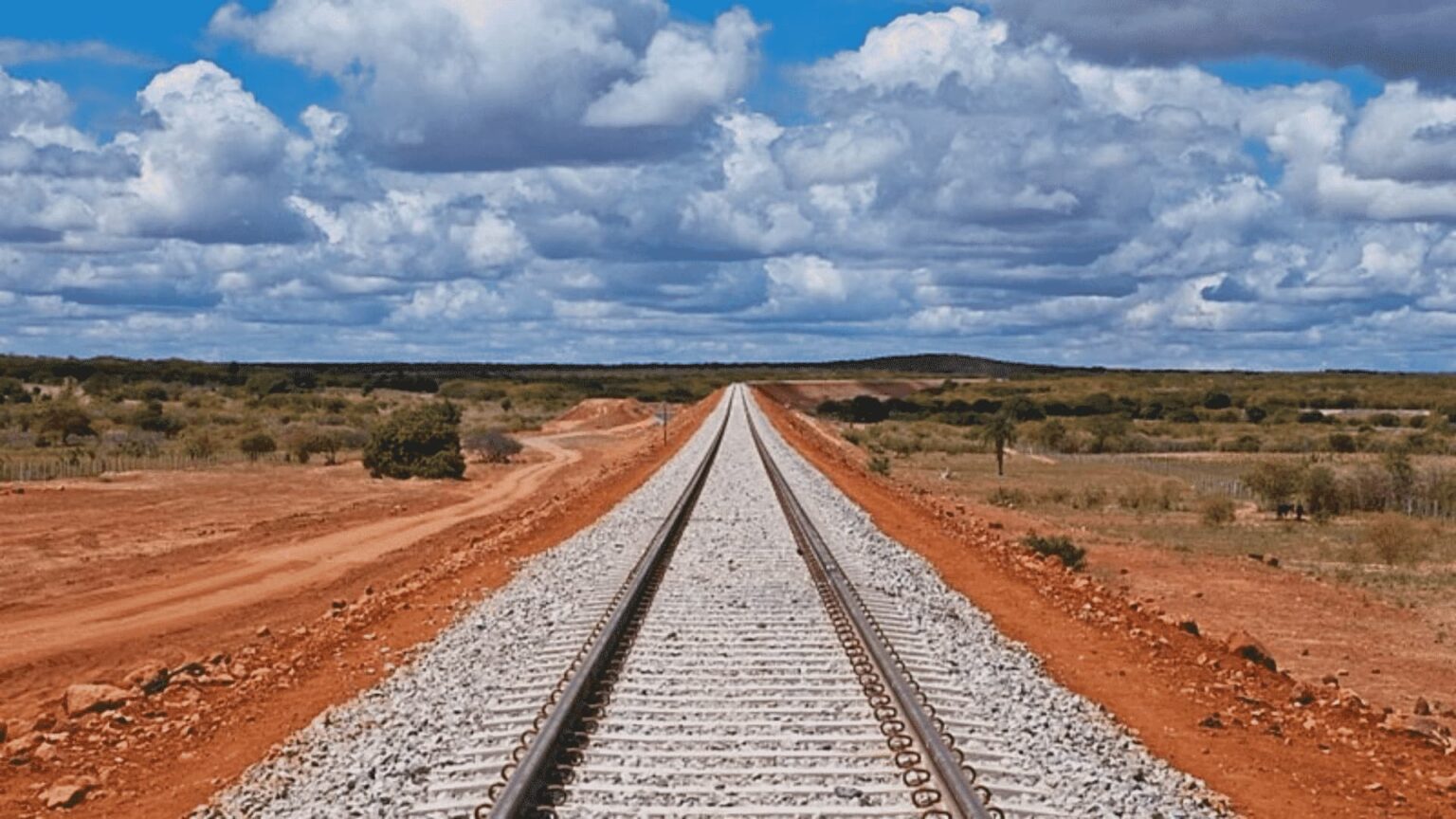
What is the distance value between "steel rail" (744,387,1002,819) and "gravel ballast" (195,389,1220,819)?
0.22m

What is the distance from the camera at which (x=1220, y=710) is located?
1098 centimetres

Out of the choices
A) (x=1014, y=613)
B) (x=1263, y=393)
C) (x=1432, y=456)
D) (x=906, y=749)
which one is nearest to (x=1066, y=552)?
(x=1014, y=613)

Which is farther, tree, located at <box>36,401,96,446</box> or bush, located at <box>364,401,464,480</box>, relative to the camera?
tree, located at <box>36,401,96,446</box>

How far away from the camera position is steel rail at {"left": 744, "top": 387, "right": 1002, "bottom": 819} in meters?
7.34

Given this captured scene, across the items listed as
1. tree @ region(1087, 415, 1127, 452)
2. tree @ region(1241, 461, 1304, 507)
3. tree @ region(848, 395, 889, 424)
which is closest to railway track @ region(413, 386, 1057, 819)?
tree @ region(1241, 461, 1304, 507)

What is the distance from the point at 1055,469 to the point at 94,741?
170 feet

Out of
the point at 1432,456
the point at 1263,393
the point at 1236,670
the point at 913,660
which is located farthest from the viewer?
the point at 1263,393

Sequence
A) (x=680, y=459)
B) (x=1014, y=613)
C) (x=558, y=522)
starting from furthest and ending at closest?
(x=680, y=459)
(x=558, y=522)
(x=1014, y=613)

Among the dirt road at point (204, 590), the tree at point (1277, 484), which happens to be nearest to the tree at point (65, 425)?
the dirt road at point (204, 590)

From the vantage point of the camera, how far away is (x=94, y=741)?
10359 mm

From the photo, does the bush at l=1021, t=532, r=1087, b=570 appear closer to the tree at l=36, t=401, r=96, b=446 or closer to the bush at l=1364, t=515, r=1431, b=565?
the bush at l=1364, t=515, r=1431, b=565

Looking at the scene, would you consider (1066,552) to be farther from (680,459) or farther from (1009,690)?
(680,459)

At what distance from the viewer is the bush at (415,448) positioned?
4203cm

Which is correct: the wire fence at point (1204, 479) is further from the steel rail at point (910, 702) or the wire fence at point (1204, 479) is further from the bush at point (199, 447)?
the bush at point (199, 447)
